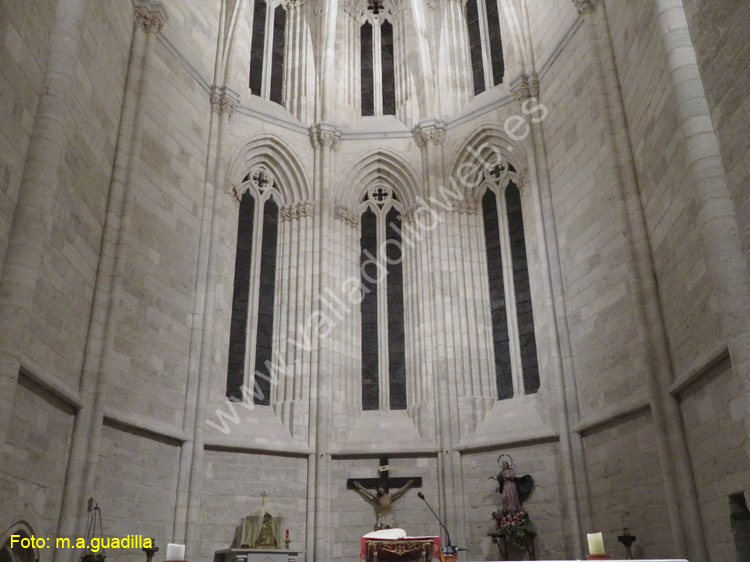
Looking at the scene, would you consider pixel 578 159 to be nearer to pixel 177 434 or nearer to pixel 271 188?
pixel 271 188

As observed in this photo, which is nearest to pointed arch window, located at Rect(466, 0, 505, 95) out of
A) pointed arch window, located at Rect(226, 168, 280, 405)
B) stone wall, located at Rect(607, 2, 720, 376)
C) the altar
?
stone wall, located at Rect(607, 2, 720, 376)

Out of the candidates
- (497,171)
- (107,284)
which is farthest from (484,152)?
(107,284)

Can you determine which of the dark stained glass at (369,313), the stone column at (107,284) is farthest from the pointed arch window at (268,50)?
the dark stained glass at (369,313)

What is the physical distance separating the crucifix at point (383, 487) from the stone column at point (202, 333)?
287 cm

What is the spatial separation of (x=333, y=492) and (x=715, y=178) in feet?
27.8

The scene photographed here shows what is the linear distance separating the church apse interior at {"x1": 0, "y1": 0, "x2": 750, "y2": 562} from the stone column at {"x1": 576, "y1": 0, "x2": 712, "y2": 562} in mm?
39

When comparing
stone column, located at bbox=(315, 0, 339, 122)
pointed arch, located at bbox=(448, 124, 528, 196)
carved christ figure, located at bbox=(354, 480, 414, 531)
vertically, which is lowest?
carved christ figure, located at bbox=(354, 480, 414, 531)

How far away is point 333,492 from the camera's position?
12797 mm

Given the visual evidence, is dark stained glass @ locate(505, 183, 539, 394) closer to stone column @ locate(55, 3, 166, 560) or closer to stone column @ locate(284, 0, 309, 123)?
stone column @ locate(284, 0, 309, 123)

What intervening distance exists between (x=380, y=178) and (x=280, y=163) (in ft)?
7.34

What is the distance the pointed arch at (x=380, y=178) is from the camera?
15.4 m

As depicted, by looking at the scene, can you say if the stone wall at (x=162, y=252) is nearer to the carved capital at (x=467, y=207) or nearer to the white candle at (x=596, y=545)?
the carved capital at (x=467, y=207)

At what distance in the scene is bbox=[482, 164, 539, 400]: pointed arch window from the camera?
1338 centimetres

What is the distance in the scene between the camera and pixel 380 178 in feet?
51.8
